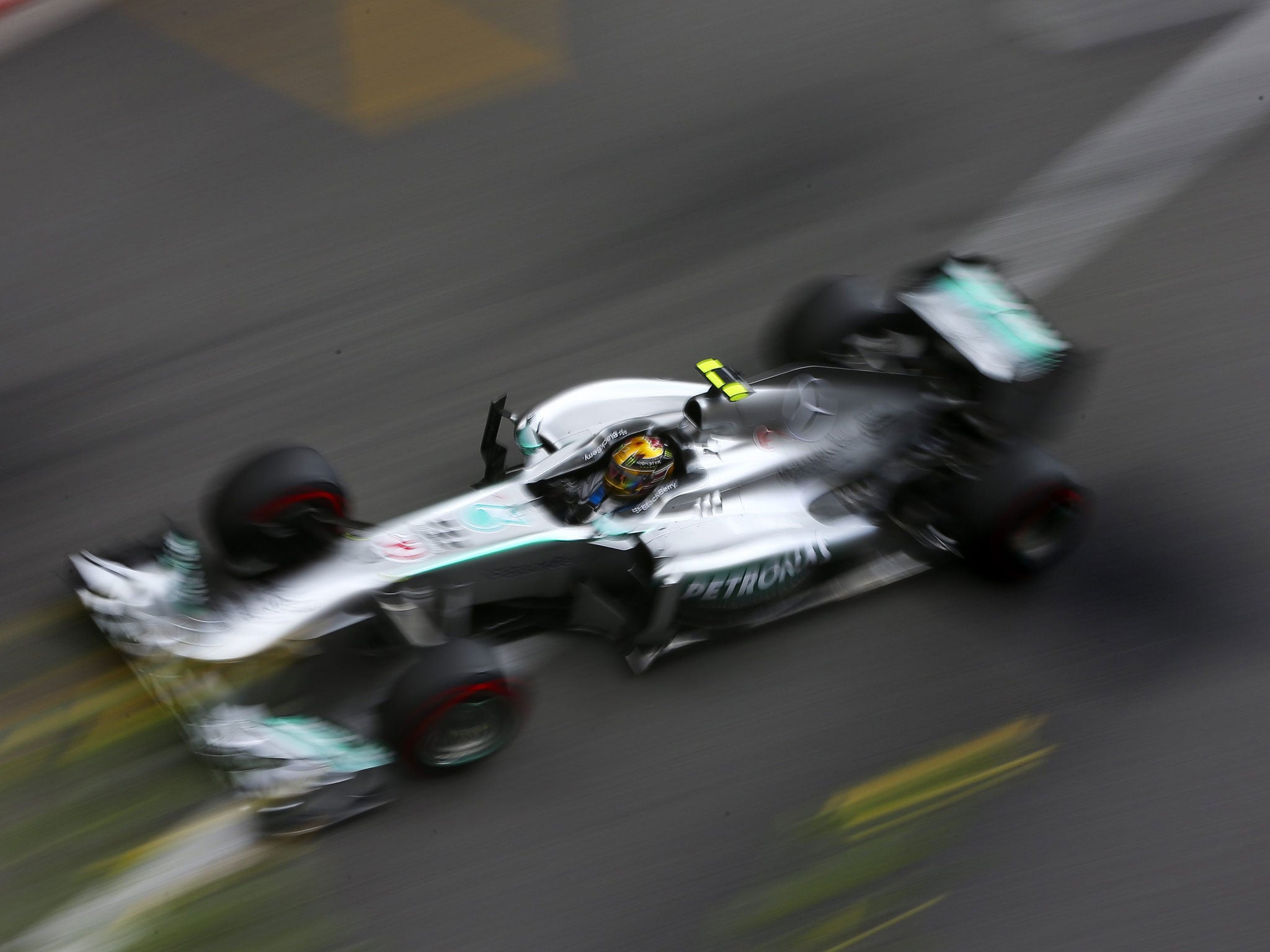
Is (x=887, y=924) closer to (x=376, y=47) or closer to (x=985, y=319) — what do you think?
(x=985, y=319)

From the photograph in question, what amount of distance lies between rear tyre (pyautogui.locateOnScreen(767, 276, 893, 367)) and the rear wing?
0.19m

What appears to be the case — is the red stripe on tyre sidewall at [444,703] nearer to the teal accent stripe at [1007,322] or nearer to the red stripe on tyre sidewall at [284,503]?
the red stripe on tyre sidewall at [284,503]

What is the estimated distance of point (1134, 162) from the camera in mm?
8805

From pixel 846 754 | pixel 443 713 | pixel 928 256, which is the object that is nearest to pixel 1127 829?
pixel 846 754

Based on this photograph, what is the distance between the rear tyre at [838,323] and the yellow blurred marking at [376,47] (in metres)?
3.50

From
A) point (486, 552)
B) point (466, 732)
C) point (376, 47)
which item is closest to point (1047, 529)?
point (486, 552)

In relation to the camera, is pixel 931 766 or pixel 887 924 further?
pixel 931 766

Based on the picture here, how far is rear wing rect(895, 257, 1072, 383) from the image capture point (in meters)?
6.27

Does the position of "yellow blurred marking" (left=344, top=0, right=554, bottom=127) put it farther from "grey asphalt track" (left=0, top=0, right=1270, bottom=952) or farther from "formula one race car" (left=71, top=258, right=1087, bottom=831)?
"formula one race car" (left=71, top=258, right=1087, bottom=831)

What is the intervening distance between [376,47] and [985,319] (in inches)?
210

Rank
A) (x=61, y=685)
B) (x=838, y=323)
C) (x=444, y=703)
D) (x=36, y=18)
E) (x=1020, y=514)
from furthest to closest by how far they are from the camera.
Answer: (x=36, y=18) → (x=838, y=323) → (x=1020, y=514) → (x=61, y=685) → (x=444, y=703)

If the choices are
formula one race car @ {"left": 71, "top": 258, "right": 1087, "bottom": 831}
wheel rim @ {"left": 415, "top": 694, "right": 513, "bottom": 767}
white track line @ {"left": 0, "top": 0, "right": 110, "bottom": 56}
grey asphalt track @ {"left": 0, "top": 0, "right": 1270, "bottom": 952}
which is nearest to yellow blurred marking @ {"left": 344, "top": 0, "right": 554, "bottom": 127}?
grey asphalt track @ {"left": 0, "top": 0, "right": 1270, "bottom": 952}

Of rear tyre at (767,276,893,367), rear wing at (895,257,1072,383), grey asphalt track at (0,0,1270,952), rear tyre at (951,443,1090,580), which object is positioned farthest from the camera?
rear tyre at (767,276,893,367)

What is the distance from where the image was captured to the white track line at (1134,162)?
8273mm
